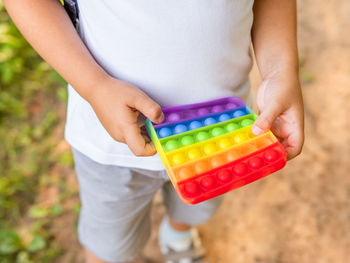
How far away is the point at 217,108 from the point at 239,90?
0.09 metres

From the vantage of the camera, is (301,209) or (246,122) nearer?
(246,122)

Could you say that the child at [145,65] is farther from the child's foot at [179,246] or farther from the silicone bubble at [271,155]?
the child's foot at [179,246]

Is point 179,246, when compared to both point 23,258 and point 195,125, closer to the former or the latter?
point 23,258

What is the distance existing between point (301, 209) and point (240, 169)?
87 cm

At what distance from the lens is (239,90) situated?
0.66 meters

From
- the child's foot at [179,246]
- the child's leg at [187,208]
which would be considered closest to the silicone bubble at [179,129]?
the child's leg at [187,208]

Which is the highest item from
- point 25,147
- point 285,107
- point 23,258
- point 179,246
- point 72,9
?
point 72,9

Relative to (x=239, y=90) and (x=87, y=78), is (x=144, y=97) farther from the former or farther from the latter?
(x=239, y=90)

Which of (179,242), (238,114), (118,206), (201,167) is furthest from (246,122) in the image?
(179,242)

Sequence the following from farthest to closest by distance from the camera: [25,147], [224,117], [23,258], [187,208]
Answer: [25,147] → [23,258] → [187,208] → [224,117]

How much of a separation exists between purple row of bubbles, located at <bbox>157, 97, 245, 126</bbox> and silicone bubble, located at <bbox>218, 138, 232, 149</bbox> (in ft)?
0.22

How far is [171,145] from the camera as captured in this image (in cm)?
52

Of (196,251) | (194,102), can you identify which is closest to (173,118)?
(194,102)

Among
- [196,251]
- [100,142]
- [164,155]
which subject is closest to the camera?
[164,155]
